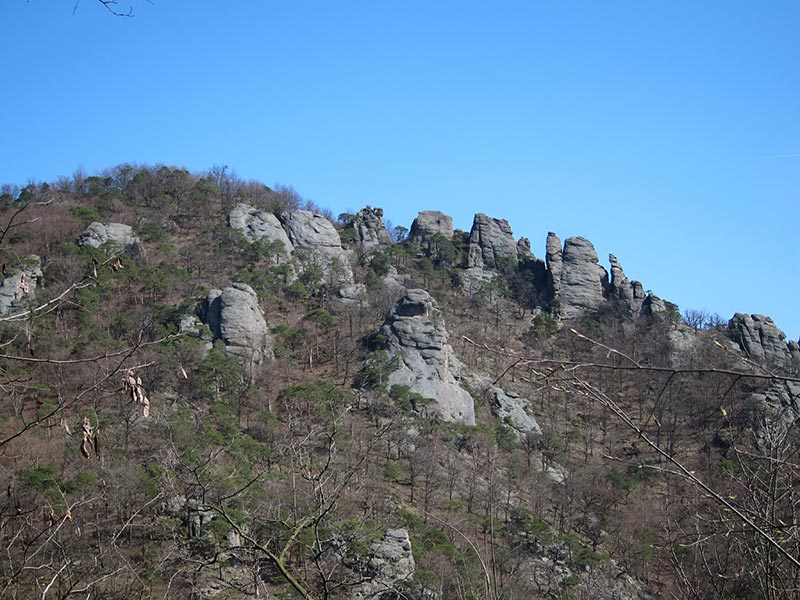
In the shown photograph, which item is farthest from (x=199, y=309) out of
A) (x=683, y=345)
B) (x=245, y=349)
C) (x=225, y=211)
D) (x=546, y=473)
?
(x=683, y=345)

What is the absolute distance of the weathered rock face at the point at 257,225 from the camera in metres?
50.0

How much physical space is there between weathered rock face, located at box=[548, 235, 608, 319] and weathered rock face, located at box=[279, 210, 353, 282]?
53.7 ft

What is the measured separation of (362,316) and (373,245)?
50.6 feet

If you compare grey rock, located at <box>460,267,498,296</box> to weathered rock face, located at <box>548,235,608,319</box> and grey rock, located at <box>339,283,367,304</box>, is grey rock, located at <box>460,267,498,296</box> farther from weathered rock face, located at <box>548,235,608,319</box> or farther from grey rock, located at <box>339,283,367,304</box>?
grey rock, located at <box>339,283,367,304</box>

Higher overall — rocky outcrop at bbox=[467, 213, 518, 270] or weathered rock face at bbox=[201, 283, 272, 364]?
rocky outcrop at bbox=[467, 213, 518, 270]

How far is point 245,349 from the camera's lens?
A: 37.8 m

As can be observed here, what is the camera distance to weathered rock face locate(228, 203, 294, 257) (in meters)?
50.0

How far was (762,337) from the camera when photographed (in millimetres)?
52500

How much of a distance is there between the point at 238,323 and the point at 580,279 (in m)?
29.0

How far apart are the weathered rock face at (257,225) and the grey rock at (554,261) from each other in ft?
64.1

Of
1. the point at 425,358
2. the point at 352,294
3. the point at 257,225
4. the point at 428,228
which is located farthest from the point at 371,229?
the point at 425,358

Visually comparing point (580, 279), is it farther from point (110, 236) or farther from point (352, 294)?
point (110, 236)

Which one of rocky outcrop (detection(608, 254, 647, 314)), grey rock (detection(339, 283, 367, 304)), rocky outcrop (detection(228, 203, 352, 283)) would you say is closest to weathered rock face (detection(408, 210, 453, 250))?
rocky outcrop (detection(228, 203, 352, 283))

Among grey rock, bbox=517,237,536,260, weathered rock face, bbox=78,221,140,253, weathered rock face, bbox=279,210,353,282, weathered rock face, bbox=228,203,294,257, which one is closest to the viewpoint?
weathered rock face, bbox=78,221,140,253
